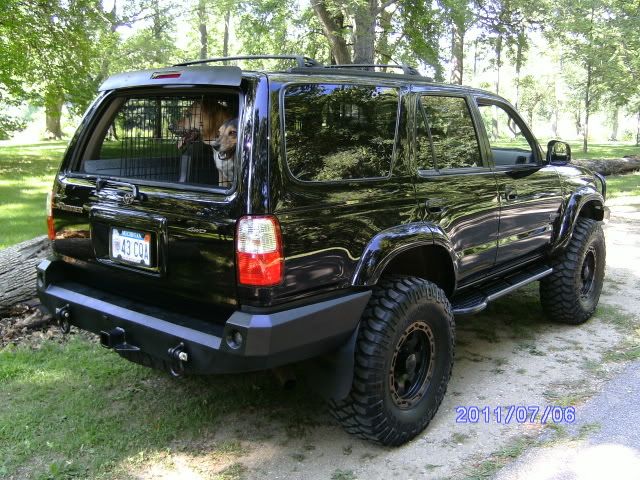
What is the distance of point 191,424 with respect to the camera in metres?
3.43

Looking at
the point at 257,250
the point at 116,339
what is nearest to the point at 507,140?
the point at 257,250

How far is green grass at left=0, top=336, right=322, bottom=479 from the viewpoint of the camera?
307 centimetres

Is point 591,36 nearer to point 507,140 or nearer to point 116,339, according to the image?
point 507,140

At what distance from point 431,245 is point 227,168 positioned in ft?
4.18

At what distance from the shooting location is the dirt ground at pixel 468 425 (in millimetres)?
3018

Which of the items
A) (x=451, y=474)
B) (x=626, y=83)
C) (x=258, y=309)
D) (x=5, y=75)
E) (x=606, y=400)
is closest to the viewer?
(x=258, y=309)

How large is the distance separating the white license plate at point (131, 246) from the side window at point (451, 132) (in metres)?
1.66

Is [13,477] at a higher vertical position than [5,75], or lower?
lower

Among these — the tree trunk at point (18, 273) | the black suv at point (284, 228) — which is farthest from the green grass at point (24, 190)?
the black suv at point (284, 228)

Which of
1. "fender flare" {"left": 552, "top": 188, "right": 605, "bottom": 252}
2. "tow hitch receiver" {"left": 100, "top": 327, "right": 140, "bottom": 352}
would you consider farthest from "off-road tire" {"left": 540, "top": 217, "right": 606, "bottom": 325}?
"tow hitch receiver" {"left": 100, "top": 327, "right": 140, "bottom": 352}

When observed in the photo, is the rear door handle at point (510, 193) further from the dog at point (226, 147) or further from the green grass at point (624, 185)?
the green grass at point (624, 185)

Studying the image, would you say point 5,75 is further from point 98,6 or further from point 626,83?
point 626,83

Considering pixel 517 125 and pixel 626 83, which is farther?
pixel 626 83

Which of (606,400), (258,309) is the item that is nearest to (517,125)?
(606,400)
